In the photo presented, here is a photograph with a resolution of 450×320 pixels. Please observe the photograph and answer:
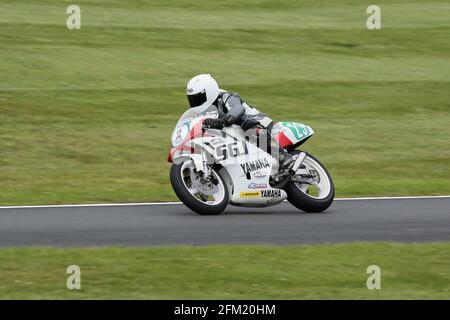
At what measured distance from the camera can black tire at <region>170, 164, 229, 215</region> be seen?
13.4 m

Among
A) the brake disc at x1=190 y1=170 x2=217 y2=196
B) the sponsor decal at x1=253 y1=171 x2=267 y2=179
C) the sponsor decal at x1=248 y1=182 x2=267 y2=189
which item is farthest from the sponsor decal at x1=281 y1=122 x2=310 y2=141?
the brake disc at x1=190 y1=170 x2=217 y2=196

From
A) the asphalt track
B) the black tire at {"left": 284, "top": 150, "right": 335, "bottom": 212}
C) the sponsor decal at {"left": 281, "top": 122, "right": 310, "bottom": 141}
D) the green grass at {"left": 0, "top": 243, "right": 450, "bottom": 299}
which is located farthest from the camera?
the sponsor decal at {"left": 281, "top": 122, "right": 310, "bottom": 141}

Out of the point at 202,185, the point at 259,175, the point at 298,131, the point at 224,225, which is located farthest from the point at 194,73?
the point at 224,225

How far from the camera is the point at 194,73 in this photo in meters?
24.3

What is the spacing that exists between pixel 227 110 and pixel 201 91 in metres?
0.40

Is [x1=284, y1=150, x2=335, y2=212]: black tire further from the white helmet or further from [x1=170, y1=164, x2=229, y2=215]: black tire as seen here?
the white helmet

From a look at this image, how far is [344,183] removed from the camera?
17312 mm

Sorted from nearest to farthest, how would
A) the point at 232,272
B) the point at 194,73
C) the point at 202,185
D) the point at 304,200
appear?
the point at 232,272
the point at 202,185
the point at 304,200
the point at 194,73

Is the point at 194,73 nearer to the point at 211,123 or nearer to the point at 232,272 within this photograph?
the point at 211,123

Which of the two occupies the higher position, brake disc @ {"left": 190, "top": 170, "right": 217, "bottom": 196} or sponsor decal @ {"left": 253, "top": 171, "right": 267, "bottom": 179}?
sponsor decal @ {"left": 253, "top": 171, "right": 267, "bottom": 179}

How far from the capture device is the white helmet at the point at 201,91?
45.6ft

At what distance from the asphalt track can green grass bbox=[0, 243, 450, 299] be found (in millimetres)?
609
